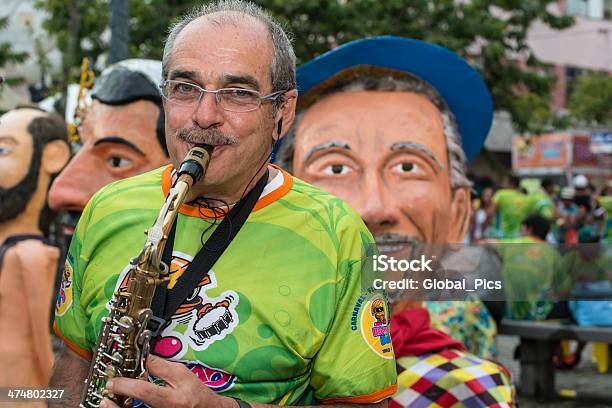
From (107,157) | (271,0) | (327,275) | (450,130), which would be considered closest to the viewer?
(327,275)

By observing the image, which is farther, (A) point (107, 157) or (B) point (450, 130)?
(A) point (107, 157)

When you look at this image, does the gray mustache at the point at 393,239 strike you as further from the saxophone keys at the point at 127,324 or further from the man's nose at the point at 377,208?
the saxophone keys at the point at 127,324

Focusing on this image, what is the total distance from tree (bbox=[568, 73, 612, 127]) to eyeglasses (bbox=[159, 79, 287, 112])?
25.2 metres

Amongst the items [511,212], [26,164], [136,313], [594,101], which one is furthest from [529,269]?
[594,101]

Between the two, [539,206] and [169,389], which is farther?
[539,206]

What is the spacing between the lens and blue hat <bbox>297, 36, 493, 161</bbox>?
3551 mm

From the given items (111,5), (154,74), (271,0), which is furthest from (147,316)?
(271,0)

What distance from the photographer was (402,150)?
3492 millimetres

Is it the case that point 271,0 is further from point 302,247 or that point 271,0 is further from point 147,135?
point 302,247

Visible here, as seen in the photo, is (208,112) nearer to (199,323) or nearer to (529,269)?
(199,323)

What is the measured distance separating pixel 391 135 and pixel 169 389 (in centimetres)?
189

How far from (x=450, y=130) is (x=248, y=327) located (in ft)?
6.33

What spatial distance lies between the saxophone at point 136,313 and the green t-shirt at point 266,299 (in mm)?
114

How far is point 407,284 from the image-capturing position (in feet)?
8.79
